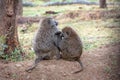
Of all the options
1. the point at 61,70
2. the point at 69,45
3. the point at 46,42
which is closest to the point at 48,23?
the point at 46,42

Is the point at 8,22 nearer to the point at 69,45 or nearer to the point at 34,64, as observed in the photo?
the point at 34,64

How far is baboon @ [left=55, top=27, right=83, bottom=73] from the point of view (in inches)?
289

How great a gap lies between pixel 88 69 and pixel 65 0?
643 inches

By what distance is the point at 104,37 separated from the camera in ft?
36.1

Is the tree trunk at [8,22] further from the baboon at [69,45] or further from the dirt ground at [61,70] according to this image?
the baboon at [69,45]

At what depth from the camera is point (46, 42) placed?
7238mm

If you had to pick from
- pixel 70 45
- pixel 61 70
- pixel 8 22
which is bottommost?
pixel 61 70

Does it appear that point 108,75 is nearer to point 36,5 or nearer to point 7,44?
point 7,44

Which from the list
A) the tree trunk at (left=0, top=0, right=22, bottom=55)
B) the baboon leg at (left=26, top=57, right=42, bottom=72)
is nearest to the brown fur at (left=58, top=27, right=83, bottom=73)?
the baboon leg at (left=26, top=57, right=42, bottom=72)

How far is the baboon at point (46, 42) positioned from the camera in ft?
23.7

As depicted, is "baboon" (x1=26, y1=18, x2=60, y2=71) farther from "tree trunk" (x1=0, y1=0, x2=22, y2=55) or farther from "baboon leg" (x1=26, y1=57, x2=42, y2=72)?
"tree trunk" (x1=0, y1=0, x2=22, y2=55)

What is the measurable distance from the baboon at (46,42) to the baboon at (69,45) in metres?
0.14

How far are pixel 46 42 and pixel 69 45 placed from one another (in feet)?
1.59

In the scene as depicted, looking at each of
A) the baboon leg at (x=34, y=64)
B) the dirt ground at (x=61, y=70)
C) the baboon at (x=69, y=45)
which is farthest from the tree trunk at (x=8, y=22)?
the baboon at (x=69, y=45)
